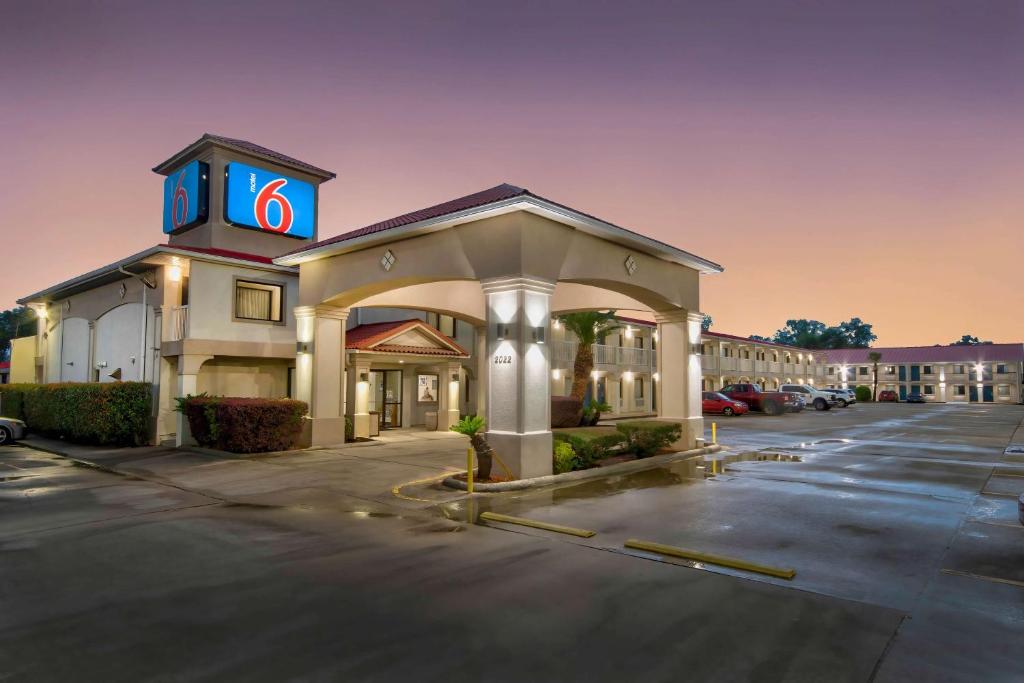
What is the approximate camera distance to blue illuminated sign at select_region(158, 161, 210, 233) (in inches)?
915

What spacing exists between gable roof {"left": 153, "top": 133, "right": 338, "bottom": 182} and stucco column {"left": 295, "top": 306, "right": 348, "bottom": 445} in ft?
31.7

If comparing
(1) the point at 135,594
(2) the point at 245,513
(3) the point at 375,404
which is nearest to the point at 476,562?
(1) the point at 135,594

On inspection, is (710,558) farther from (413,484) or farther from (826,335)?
(826,335)

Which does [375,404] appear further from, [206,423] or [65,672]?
[65,672]

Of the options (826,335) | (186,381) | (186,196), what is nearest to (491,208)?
(186,381)

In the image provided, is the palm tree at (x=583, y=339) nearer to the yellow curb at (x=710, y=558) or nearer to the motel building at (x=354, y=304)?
the motel building at (x=354, y=304)

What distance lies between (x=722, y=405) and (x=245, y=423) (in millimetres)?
29584

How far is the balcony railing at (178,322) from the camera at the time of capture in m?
18.8

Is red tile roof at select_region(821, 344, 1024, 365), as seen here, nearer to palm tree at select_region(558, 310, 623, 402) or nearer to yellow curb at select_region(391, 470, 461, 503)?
palm tree at select_region(558, 310, 623, 402)

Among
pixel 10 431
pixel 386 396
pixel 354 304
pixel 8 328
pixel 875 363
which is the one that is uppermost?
pixel 8 328

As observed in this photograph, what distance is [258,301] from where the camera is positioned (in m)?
20.4

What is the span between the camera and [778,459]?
15.9 meters

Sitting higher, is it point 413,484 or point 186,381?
point 186,381

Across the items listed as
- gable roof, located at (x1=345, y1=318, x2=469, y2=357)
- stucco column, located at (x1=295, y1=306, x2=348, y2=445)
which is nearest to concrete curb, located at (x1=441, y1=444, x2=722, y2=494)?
stucco column, located at (x1=295, y1=306, x2=348, y2=445)
